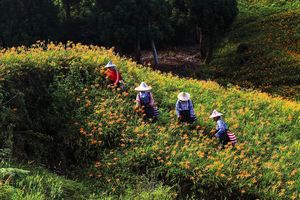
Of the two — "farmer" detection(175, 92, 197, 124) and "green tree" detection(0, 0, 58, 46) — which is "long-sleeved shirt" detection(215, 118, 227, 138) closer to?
"farmer" detection(175, 92, 197, 124)

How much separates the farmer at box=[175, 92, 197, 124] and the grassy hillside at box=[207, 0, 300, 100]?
652 inches

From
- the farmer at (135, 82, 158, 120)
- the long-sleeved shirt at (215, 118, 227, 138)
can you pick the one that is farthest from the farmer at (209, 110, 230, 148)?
the farmer at (135, 82, 158, 120)

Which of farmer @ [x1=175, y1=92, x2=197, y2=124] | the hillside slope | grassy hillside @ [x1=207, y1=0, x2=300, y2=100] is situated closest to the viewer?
farmer @ [x1=175, y1=92, x2=197, y2=124]

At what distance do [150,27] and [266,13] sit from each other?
1564 cm

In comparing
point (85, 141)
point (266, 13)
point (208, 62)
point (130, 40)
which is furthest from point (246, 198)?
point (266, 13)

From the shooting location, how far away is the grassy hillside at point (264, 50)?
29578 millimetres

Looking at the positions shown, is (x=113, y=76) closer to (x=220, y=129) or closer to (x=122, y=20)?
(x=220, y=129)

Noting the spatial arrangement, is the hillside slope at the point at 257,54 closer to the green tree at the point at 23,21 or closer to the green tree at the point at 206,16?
the green tree at the point at 206,16

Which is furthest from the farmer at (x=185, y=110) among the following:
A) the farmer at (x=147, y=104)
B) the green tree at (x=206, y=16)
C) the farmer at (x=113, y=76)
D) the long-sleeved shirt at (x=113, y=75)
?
the green tree at (x=206, y=16)

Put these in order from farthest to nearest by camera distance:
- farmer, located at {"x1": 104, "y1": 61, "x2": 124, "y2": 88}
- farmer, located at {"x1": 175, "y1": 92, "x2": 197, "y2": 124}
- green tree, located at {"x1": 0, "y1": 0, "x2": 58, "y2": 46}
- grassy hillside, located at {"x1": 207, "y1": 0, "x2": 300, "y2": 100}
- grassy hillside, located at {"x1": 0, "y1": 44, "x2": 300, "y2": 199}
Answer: green tree, located at {"x1": 0, "y1": 0, "x2": 58, "y2": 46}, grassy hillside, located at {"x1": 207, "y1": 0, "x2": 300, "y2": 100}, farmer, located at {"x1": 104, "y1": 61, "x2": 124, "y2": 88}, farmer, located at {"x1": 175, "y1": 92, "x2": 197, "y2": 124}, grassy hillside, located at {"x1": 0, "y1": 44, "x2": 300, "y2": 199}

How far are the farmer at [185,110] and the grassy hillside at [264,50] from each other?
16551 mm

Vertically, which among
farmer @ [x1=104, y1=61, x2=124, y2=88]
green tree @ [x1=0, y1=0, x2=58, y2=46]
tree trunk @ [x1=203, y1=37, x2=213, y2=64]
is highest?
farmer @ [x1=104, y1=61, x2=124, y2=88]

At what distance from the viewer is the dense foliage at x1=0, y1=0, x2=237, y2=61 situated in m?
32.0

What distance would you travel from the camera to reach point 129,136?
31.5 ft
